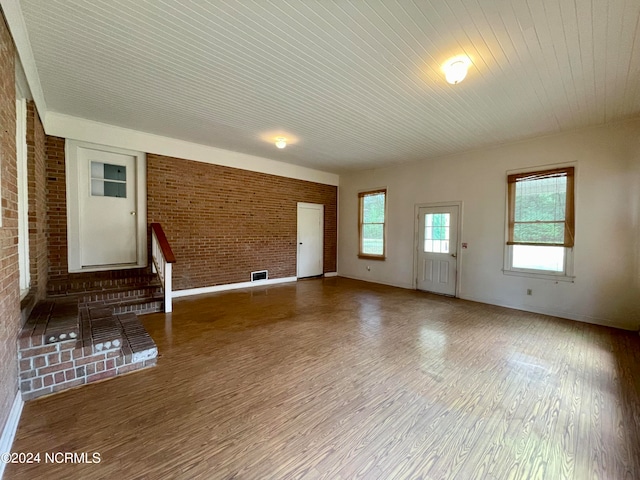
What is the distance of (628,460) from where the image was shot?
159cm

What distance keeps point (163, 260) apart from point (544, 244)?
6.00 m

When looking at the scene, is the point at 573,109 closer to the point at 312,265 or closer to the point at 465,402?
the point at 465,402

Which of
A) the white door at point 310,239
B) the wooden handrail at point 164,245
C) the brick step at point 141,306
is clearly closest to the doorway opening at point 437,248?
the white door at point 310,239

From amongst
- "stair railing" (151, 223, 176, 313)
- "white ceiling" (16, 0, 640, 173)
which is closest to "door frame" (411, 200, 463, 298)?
"white ceiling" (16, 0, 640, 173)

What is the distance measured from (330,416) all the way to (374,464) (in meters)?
0.45

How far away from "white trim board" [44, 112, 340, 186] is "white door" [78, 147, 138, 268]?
258mm

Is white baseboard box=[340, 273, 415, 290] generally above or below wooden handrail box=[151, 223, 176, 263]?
below

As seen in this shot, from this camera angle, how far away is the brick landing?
210 centimetres

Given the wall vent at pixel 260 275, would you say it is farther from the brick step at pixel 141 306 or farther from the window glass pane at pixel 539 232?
the window glass pane at pixel 539 232

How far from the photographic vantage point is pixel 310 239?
24.5ft

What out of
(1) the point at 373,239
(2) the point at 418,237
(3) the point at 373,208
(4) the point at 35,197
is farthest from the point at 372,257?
(4) the point at 35,197

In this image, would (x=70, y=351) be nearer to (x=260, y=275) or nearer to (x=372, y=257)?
(x=260, y=275)

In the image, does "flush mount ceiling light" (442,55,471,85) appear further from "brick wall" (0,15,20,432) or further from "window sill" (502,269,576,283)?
"window sill" (502,269,576,283)

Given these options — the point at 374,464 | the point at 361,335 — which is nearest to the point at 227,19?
the point at 374,464
